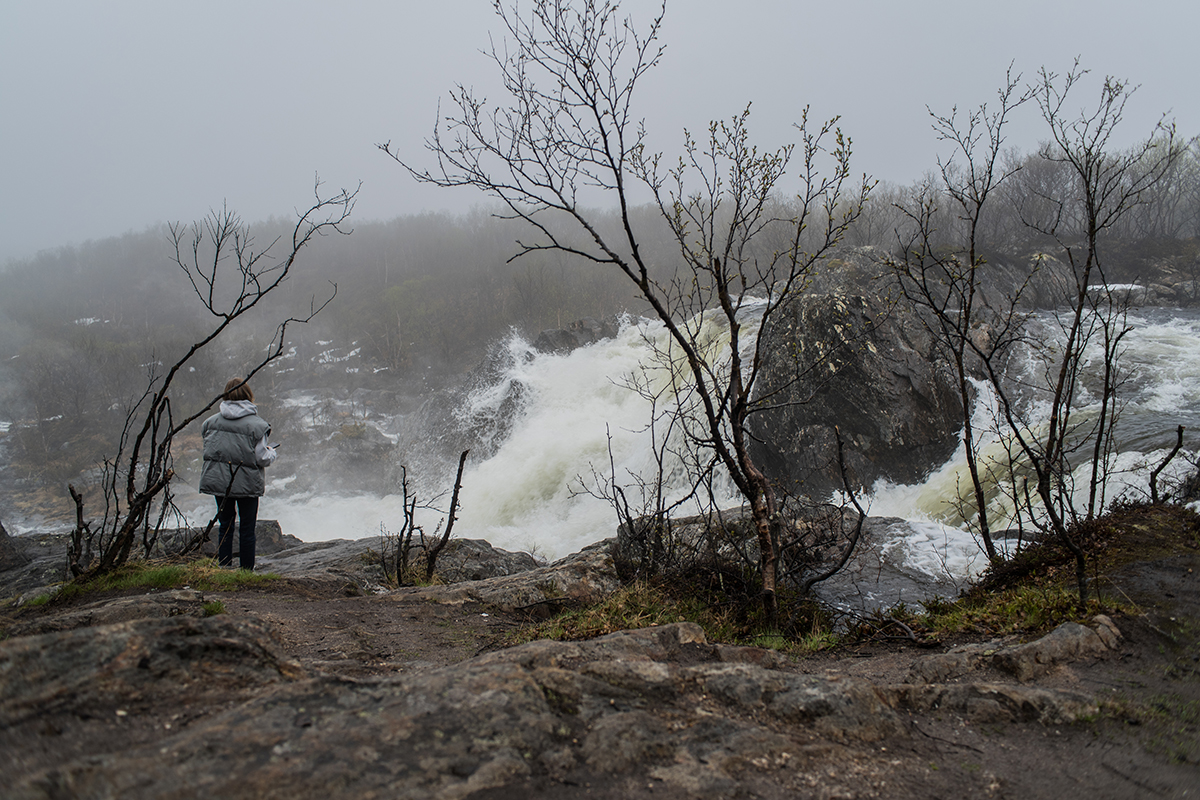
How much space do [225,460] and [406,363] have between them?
2538 centimetres

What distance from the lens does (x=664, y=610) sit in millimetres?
3627

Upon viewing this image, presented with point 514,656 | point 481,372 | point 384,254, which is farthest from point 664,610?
point 384,254

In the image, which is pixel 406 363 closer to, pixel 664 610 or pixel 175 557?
pixel 175 557

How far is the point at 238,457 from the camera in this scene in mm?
4973

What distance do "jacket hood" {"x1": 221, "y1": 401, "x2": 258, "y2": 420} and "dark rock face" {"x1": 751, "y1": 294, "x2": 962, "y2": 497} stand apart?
7.41 metres

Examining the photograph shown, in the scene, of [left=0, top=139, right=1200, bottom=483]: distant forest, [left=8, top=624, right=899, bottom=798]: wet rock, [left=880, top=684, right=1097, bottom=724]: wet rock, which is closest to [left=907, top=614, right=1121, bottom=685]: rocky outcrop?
[left=880, top=684, right=1097, bottom=724]: wet rock

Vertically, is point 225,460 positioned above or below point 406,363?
below

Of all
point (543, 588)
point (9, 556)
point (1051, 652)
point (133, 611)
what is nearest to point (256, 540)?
point (9, 556)

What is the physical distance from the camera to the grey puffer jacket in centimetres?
494

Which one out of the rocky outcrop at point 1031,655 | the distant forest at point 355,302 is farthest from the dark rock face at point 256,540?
the distant forest at point 355,302

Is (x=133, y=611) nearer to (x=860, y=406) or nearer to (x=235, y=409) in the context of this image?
(x=235, y=409)

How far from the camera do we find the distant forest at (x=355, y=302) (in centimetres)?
2203

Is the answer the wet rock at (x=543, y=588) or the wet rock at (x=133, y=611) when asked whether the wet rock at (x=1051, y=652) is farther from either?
the wet rock at (x=133, y=611)

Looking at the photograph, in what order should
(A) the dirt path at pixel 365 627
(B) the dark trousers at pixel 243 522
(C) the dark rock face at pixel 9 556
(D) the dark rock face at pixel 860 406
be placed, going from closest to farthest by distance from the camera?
(A) the dirt path at pixel 365 627
(B) the dark trousers at pixel 243 522
(C) the dark rock face at pixel 9 556
(D) the dark rock face at pixel 860 406
